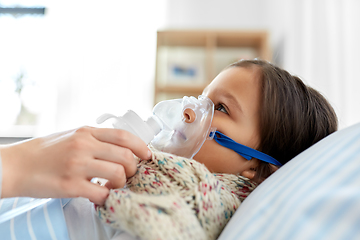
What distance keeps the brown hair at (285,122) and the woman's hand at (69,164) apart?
479mm

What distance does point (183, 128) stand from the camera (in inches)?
33.4

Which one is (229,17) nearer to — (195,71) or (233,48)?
(233,48)

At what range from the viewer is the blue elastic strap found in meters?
0.87

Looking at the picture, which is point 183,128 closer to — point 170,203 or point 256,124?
point 256,124

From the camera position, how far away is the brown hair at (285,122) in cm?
89

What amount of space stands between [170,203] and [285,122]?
541 millimetres

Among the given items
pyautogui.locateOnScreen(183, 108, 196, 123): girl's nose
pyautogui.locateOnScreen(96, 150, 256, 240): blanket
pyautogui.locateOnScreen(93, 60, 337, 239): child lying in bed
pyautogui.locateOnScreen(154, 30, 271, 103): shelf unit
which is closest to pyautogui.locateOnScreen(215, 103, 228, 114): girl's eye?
pyautogui.locateOnScreen(93, 60, 337, 239): child lying in bed

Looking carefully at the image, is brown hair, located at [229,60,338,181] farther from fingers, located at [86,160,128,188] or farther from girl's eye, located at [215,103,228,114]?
fingers, located at [86,160,128,188]

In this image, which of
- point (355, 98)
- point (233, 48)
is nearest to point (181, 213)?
point (355, 98)

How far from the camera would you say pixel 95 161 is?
54 cm

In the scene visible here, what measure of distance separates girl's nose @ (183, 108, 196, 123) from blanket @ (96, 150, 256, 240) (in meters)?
0.24

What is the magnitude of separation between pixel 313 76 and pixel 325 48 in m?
0.25

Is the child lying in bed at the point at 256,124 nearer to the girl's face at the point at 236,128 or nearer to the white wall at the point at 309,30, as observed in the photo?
the girl's face at the point at 236,128

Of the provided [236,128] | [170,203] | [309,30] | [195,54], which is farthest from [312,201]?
[195,54]
